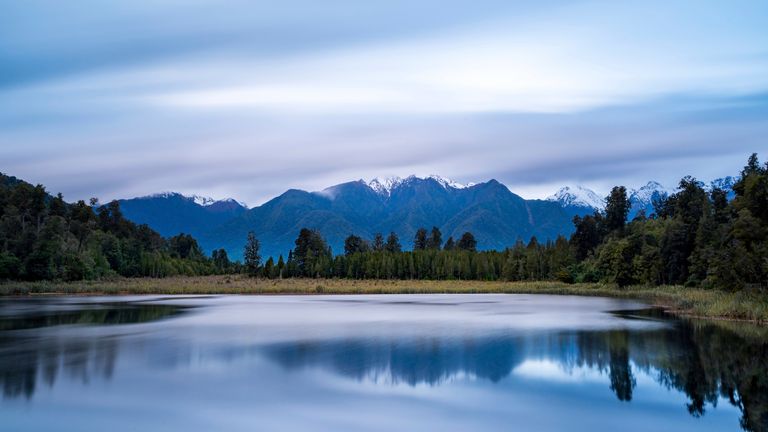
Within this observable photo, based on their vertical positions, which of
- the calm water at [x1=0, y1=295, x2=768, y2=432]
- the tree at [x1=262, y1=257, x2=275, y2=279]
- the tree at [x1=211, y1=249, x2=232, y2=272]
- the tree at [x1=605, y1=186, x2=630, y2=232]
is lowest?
the calm water at [x1=0, y1=295, x2=768, y2=432]

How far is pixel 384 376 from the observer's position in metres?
22.8

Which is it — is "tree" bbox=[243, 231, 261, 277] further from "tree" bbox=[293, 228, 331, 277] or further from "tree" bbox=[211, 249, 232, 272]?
"tree" bbox=[211, 249, 232, 272]

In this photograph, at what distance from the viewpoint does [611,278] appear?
85500 millimetres

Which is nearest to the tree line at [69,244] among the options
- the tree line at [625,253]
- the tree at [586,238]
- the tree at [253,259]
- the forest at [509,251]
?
the forest at [509,251]

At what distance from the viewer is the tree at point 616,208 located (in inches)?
4225

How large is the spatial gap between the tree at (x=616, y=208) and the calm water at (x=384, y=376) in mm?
70612

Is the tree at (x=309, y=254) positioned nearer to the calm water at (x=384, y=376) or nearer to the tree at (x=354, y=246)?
the tree at (x=354, y=246)

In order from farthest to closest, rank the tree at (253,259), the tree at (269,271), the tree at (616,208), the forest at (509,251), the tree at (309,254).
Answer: the tree at (253,259) → the tree at (309,254) → the tree at (269,271) → the tree at (616,208) → the forest at (509,251)

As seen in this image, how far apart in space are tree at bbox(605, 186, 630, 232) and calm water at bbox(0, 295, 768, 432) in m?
70.6

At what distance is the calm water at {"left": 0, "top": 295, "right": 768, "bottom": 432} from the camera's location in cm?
1738

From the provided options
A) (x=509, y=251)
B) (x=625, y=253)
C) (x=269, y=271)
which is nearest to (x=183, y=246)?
(x=269, y=271)

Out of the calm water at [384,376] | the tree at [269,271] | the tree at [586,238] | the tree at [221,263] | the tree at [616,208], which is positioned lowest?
the calm water at [384,376]

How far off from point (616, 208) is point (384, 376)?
304ft

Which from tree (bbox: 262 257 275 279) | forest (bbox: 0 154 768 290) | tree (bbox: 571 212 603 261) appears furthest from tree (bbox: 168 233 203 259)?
tree (bbox: 571 212 603 261)
